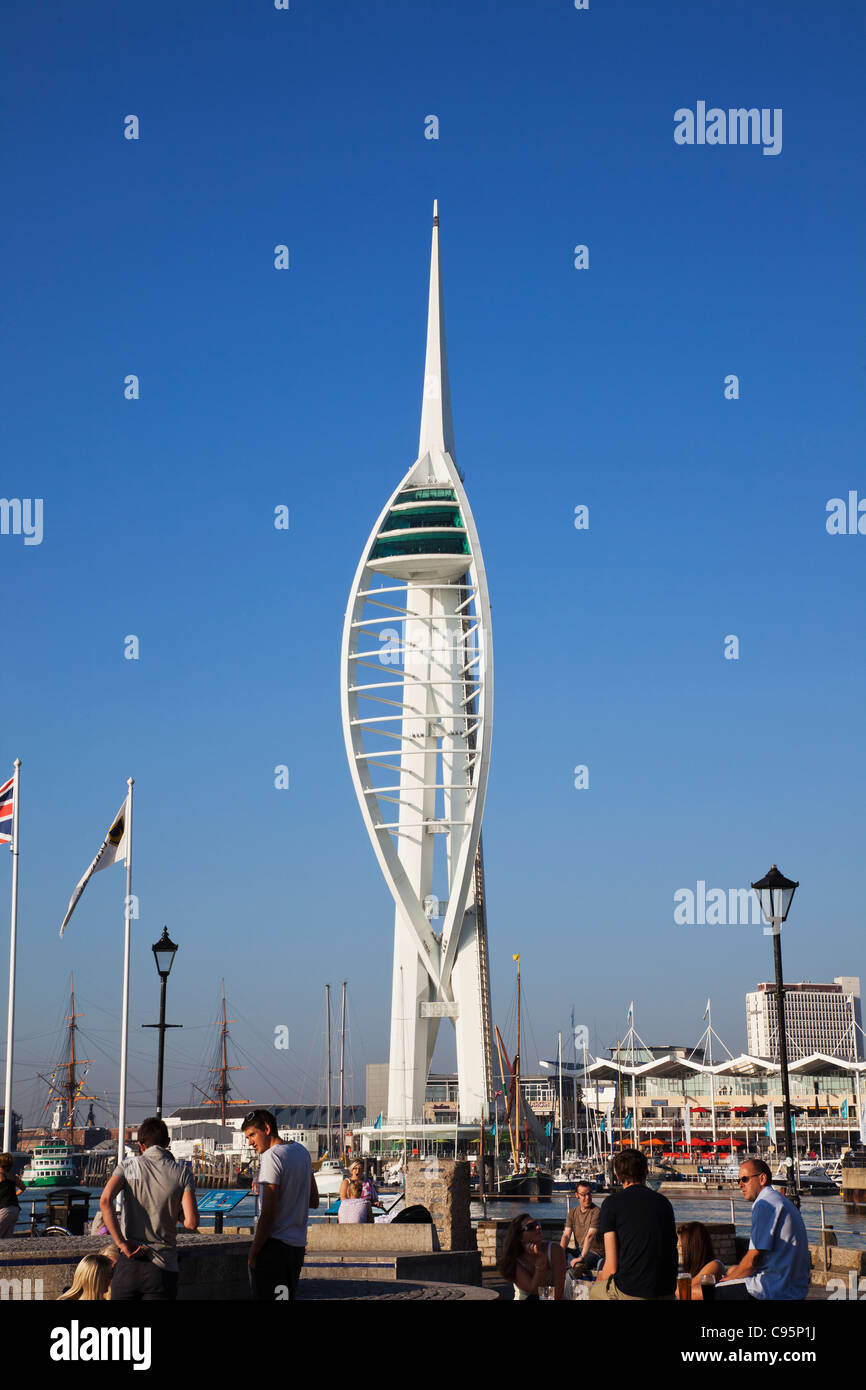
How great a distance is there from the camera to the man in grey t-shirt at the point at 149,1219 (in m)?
8.13

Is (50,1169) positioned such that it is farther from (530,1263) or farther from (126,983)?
(530,1263)

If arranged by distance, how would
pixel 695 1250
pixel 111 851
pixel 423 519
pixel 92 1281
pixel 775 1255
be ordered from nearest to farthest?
pixel 92 1281
pixel 775 1255
pixel 695 1250
pixel 111 851
pixel 423 519

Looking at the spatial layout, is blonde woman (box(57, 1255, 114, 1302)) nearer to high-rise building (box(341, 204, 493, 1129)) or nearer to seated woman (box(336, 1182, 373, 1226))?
seated woman (box(336, 1182, 373, 1226))

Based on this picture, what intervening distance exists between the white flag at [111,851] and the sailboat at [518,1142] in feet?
101

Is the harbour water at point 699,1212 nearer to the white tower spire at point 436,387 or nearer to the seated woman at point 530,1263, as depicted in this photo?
the seated woman at point 530,1263

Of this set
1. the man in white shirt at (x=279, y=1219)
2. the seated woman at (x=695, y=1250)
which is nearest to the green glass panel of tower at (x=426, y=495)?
the seated woman at (x=695, y=1250)

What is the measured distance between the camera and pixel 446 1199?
17594 mm

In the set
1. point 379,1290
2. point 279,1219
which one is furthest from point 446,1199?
point 279,1219

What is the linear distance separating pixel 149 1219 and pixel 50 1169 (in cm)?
10024

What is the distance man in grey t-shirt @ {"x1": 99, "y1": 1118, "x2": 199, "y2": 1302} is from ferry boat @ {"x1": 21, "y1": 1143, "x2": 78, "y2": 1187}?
96.4 m

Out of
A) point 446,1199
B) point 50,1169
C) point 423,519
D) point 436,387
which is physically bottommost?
point 50,1169

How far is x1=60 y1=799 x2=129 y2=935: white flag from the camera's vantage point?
27077mm

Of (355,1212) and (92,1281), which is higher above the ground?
(92,1281)

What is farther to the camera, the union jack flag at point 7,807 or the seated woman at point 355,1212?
the union jack flag at point 7,807
